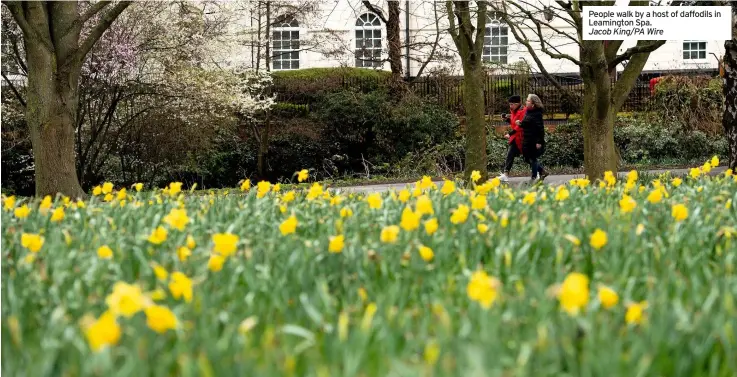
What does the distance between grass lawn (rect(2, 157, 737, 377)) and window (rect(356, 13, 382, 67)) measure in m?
24.4

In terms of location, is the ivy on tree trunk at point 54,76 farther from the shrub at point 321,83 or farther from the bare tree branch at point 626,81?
the shrub at point 321,83

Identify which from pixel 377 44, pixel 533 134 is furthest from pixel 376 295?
pixel 377 44

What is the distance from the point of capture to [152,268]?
328cm

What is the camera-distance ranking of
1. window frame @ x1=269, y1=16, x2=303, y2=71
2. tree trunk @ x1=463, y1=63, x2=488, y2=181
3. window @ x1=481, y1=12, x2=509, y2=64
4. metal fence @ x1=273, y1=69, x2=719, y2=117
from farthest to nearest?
1. window @ x1=481, y1=12, x2=509, y2=64
2. window frame @ x1=269, y1=16, x2=303, y2=71
3. metal fence @ x1=273, y1=69, x2=719, y2=117
4. tree trunk @ x1=463, y1=63, x2=488, y2=181

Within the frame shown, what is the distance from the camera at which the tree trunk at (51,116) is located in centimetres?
1073

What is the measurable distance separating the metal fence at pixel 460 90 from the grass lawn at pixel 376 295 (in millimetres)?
20659

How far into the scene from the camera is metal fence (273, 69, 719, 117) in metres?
25.6

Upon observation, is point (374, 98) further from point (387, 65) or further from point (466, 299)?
point (466, 299)

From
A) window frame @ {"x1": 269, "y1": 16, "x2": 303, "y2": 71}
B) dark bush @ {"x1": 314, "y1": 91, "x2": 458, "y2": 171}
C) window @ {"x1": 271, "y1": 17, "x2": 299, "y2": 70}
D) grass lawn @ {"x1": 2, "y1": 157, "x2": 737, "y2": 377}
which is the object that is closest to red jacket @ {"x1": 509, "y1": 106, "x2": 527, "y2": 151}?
dark bush @ {"x1": 314, "y1": 91, "x2": 458, "y2": 171}

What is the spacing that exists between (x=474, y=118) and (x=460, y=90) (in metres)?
14.0

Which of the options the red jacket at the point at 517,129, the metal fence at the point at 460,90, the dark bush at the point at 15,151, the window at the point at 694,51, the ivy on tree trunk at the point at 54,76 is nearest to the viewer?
the ivy on tree trunk at the point at 54,76

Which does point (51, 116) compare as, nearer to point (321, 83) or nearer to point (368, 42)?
point (321, 83)

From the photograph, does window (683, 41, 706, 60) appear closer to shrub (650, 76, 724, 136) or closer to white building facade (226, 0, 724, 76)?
white building facade (226, 0, 724, 76)

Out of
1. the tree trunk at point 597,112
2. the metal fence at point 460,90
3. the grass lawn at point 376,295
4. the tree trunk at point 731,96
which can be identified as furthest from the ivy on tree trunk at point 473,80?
the metal fence at point 460,90
